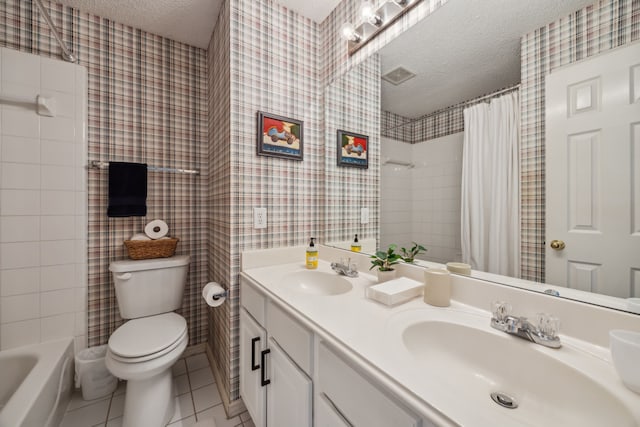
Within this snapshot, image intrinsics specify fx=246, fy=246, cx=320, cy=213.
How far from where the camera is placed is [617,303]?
0.59 m

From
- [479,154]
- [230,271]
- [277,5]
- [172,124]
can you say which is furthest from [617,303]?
[172,124]

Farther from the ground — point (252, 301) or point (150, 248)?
point (150, 248)

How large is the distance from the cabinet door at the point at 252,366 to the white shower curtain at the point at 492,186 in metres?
0.91

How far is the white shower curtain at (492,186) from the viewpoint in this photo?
0.76 meters

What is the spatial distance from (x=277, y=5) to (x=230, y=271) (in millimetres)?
1571

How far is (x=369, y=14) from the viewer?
4.06 ft

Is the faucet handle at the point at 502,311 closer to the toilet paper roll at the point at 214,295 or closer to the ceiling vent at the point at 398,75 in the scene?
the ceiling vent at the point at 398,75

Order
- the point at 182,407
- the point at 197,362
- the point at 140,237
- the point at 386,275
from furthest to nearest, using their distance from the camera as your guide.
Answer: the point at 197,362
the point at 140,237
the point at 182,407
the point at 386,275

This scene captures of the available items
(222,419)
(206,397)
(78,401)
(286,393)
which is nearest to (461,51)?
(286,393)

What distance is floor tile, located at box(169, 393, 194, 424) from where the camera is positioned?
1342mm

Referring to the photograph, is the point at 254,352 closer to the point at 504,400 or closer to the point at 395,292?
the point at 395,292

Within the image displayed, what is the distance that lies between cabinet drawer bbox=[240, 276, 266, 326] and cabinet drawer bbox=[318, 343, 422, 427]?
0.44 meters

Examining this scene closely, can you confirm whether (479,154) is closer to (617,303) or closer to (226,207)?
(617,303)

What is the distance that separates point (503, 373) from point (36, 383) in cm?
187
